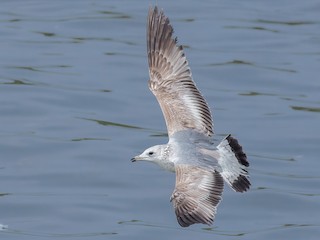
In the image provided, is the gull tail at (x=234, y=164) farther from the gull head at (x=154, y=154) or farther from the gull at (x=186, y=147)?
the gull head at (x=154, y=154)

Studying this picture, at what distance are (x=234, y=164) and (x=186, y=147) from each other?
1.60 feet

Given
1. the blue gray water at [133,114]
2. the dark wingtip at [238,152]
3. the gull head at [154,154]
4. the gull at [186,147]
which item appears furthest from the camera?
the blue gray water at [133,114]

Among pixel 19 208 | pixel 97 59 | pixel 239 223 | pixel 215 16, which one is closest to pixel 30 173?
pixel 19 208

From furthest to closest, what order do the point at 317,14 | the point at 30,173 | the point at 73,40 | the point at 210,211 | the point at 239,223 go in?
the point at 317,14 < the point at 73,40 < the point at 30,173 < the point at 239,223 < the point at 210,211

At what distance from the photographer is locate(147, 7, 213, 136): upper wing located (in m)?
14.5

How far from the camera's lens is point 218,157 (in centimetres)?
1359

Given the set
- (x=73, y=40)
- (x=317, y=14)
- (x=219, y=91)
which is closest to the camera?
(x=219, y=91)

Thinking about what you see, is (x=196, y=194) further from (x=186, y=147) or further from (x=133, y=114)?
(x=133, y=114)

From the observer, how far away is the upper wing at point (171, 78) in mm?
14477

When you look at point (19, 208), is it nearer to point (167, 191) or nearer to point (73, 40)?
point (167, 191)

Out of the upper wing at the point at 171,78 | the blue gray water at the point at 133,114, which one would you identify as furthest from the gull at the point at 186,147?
the blue gray water at the point at 133,114

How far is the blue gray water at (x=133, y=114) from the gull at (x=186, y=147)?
200 centimetres

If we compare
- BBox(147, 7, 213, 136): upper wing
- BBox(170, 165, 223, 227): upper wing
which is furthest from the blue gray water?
BBox(170, 165, 223, 227): upper wing

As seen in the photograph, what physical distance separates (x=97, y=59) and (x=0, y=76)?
1.51m
